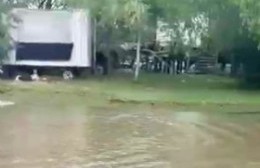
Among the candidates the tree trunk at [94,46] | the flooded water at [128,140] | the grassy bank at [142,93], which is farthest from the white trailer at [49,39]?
the flooded water at [128,140]

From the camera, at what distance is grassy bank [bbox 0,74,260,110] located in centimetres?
2509

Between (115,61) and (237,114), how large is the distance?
22.1 m

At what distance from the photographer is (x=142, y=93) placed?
28.4m

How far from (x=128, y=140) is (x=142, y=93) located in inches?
511

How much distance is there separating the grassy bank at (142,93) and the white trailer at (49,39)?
9.36 feet

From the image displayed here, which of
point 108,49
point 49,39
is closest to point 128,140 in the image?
point 49,39

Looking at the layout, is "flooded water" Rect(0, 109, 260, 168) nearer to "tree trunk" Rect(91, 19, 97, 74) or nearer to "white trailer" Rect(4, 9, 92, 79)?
"white trailer" Rect(4, 9, 92, 79)

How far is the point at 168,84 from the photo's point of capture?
1348 inches

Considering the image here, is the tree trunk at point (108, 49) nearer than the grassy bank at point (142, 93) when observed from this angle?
No

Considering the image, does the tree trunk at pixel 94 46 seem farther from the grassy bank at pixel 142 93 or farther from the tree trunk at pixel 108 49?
the grassy bank at pixel 142 93

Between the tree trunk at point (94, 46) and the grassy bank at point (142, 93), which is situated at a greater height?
the tree trunk at point (94, 46)

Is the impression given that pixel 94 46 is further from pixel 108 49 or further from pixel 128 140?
pixel 128 140

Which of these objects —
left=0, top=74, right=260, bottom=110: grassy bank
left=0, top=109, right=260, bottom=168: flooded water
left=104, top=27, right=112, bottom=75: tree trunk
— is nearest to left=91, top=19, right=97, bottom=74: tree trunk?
left=104, top=27, right=112, bottom=75: tree trunk

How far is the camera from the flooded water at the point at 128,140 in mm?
12617
